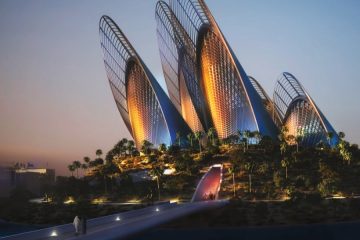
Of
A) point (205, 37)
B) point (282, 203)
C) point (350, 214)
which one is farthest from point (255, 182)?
point (205, 37)

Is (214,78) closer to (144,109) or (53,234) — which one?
(144,109)

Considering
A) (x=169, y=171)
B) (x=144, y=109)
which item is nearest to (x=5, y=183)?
(x=144, y=109)

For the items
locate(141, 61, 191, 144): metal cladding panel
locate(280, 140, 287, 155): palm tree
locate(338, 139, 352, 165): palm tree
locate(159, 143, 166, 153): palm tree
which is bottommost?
locate(338, 139, 352, 165): palm tree

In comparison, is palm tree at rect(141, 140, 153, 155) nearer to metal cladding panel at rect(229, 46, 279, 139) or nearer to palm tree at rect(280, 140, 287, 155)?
metal cladding panel at rect(229, 46, 279, 139)

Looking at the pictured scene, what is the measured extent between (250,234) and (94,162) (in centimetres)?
5952

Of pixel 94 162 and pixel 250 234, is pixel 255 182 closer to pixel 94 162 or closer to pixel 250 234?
pixel 250 234

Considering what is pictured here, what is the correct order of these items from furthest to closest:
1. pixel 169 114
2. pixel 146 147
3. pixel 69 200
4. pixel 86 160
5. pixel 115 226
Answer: pixel 169 114, pixel 146 147, pixel 86 160, pixel 69 200, pixel 115 226

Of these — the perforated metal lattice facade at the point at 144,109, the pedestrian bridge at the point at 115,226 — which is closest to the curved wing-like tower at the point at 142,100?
the perforated metal lattice facade at the point at 144,109

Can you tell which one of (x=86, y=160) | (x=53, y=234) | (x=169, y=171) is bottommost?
(x=53, y=234)

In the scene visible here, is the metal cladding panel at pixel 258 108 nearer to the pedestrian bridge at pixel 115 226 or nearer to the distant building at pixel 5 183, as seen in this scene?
the pedestrian bridge at pixel 115 226

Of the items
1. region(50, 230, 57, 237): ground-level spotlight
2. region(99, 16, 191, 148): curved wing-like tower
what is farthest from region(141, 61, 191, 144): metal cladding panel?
region(50, 230, 57, 237): ground-level spotlight

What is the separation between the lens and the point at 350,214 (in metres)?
55.7

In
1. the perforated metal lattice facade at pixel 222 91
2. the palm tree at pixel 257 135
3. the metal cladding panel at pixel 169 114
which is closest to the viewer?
the palm tree at pixel 257 135

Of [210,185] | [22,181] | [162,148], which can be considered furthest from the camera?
[22,181]
